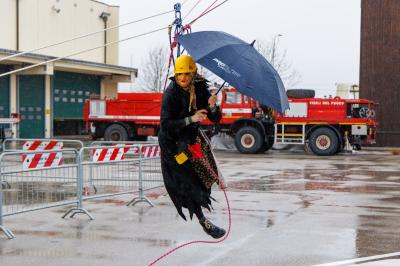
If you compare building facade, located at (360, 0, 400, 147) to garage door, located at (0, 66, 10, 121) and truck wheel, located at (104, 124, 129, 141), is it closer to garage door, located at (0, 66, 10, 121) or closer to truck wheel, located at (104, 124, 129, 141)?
truck wheel, located at (104, 124, 129, 141)

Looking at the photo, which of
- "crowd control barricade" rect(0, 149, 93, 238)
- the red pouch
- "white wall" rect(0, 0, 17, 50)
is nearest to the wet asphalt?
"crowd control barricade" rect(0, 149, 93, 238)

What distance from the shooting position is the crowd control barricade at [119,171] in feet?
39.3

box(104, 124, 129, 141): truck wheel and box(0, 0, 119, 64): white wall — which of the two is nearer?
box(104, 124, 129, 141): truck wheel

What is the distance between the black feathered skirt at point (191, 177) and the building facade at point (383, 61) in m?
28.6

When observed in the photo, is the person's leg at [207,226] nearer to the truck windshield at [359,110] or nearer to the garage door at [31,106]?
the truck windshield at [359,110]

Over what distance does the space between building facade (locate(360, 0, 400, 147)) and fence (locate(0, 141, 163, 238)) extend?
21.9 m

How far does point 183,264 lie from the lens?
297 inches

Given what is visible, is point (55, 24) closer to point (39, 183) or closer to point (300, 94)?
point (300, 94)

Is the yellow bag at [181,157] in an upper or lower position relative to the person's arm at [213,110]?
lower

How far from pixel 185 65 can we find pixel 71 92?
37823 millimetres

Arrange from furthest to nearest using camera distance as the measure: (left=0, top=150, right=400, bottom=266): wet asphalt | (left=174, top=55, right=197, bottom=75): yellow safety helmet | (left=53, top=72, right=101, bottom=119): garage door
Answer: (left=53, top=72, right=101, bottom=119): garage door
(left=0, top=150, right=400, bottom=266): wet asphalt
(left=174, top=55, right=197, bottom=75): yellow safety helmet

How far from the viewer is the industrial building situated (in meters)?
36.9

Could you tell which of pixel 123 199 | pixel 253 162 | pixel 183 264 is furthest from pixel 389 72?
pixel 183 264

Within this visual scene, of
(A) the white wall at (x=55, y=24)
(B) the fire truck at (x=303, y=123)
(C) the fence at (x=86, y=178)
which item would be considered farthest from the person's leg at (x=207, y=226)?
(A) the white wall at (x=55, y=24)
